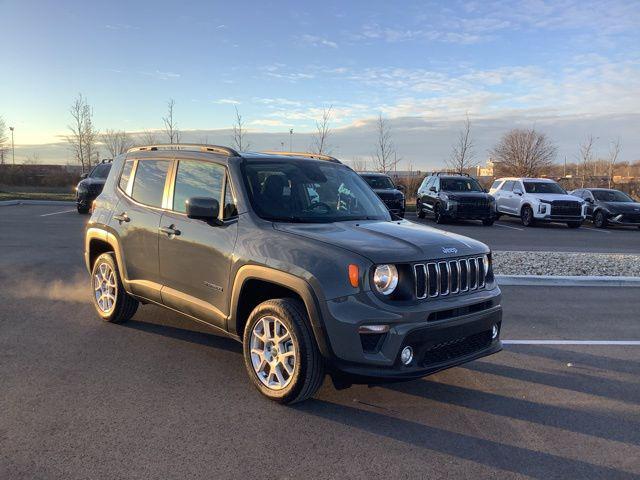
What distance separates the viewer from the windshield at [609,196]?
23.2 meters

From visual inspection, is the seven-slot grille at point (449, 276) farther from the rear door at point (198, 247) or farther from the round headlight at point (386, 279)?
the rear door at point (198, 247)

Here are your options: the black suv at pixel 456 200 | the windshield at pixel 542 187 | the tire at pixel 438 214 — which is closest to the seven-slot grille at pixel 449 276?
the black suv at pixel 456 200

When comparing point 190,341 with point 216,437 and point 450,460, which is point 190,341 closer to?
point 216,437

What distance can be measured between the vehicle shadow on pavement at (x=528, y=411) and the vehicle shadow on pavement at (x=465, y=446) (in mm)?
500

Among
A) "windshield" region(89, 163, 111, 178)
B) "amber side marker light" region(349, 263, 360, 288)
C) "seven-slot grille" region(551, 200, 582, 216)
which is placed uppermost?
"windshield" region(89, 163, 111, 178)

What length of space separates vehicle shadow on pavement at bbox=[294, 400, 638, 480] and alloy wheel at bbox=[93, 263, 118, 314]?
295 cm

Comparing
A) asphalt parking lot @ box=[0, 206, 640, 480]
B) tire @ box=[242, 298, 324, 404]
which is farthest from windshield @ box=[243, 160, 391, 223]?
asphalt parking lot @ box=[0, 206, 640, 480]

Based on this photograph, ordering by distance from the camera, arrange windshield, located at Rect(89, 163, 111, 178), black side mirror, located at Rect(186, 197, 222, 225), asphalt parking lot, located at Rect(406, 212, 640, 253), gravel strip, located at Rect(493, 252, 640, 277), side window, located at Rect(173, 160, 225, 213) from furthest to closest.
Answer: windshield, located at Rect(89, 163, 111, 178)
asphalt parking lot, located at Rect(406, 212, 640, 253)
gravel strip, located at Rect(493, 252, 640, 277)
side window, located at Rect(173, 160, 225, 213)
black side mirror, located at Rect(186, 197, 222, 225)

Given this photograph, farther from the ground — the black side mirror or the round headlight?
the black side mirror

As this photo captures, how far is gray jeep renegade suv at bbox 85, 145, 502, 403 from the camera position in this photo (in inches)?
149

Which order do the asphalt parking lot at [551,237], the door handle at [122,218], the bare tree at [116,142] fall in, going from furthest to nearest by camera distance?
the bare tree at [116,142] < the asphalt parking lot at [551,237] < the door handle at [122,218]

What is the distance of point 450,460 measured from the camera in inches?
135

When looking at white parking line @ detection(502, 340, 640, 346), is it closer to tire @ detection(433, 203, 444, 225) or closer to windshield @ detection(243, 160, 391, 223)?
windshield @ detection(243, 160, 391, 223)

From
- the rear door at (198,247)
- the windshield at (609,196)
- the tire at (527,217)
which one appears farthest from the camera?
the windshield at (609,196)
